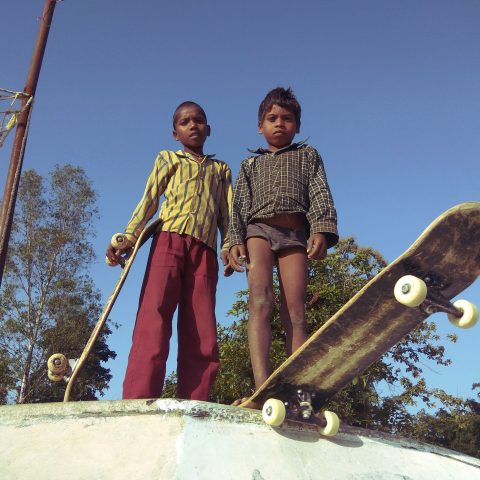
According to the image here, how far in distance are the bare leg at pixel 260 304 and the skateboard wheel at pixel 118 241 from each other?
0.78 metres

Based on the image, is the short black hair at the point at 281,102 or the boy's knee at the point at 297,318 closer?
the boy's knee at the point at 297,318

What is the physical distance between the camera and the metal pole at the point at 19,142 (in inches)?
327

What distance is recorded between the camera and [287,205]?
2.99 meters

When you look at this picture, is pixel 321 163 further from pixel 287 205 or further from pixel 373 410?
pixel 373 410

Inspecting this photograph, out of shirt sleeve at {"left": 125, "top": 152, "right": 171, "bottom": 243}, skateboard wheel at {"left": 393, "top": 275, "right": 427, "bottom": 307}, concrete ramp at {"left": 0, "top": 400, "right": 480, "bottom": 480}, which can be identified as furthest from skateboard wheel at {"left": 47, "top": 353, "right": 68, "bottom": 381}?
skateboard wheel at {"left": 393, "top": 275, "right": 427, "bottom": 307}

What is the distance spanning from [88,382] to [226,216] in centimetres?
2170

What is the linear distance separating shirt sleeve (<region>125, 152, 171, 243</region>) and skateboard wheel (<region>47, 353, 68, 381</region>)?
93 centimetres

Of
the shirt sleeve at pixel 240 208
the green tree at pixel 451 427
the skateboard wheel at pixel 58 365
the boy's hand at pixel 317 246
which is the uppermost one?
the shirt sleeve at pixel 240 208

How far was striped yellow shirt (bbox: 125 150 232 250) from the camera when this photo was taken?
10.9ft

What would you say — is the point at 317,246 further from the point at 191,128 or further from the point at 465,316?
the point at 191,128

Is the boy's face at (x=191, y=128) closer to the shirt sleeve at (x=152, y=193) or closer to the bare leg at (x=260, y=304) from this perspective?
the shirt sleeve at (x=152, y=193)

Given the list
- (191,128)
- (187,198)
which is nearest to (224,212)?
(187,198)

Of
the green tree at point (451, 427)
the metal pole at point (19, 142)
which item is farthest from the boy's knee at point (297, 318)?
the green tree at point (451, 427)

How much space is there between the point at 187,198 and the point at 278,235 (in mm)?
749
